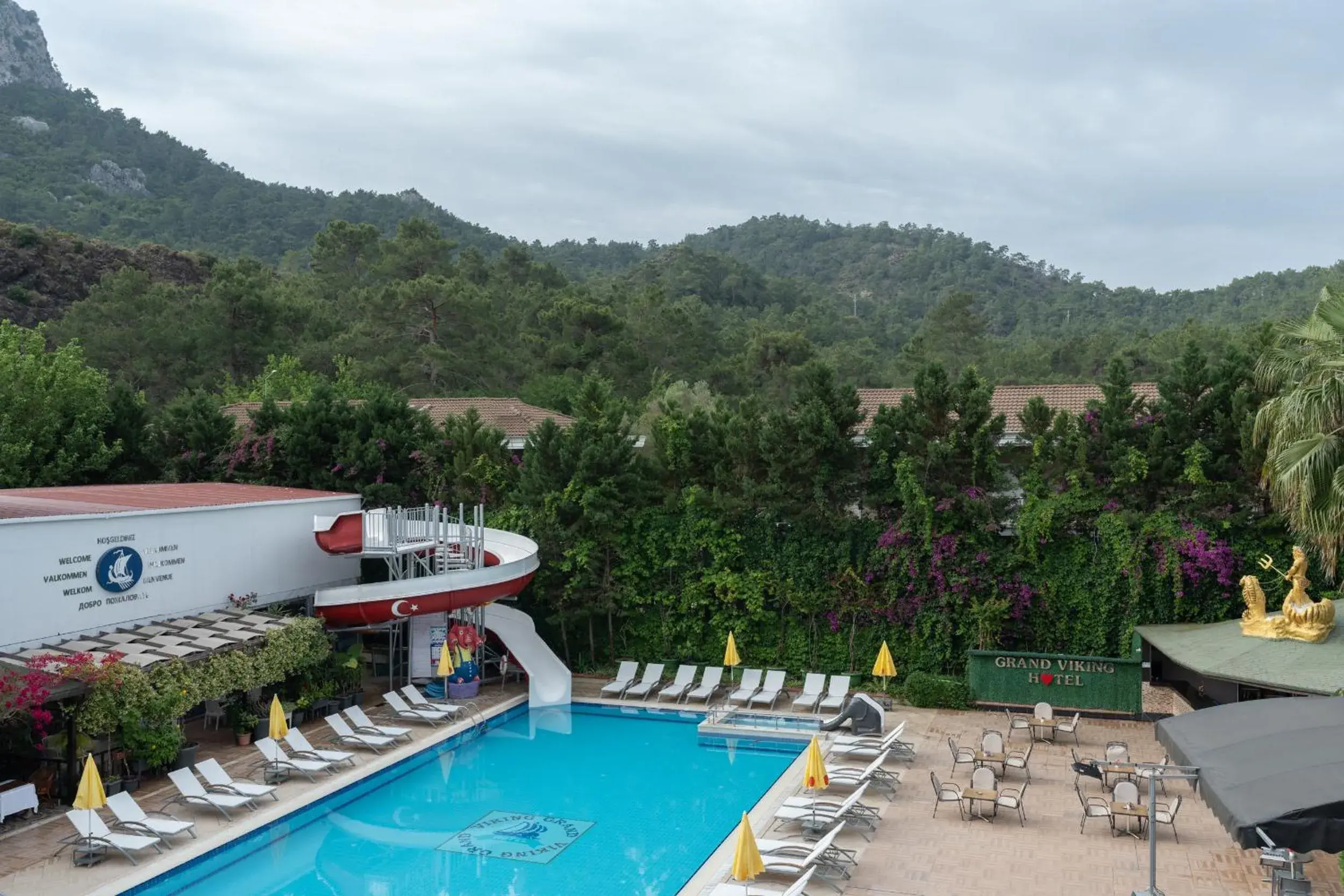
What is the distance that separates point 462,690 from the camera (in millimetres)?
20062

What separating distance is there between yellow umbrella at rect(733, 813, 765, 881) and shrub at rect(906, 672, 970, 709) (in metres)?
9.30

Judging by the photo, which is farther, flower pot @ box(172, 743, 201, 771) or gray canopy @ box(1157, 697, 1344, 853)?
flower pot @ box(172, 743, 201, 771)

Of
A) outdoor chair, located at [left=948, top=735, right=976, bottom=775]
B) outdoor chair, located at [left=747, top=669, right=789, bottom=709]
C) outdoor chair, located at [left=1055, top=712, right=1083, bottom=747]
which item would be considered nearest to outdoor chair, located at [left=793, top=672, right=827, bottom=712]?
outdoor chair, located at [left=747, top=669, right=789, bottom=709]

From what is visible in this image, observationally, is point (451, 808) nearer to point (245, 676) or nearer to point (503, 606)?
point (245, 676)

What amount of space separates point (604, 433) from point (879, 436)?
5412 millimetres

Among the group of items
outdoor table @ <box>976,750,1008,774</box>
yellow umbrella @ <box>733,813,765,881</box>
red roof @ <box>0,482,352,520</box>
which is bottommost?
outdoor table @ <box>976,750,1008,774</box>

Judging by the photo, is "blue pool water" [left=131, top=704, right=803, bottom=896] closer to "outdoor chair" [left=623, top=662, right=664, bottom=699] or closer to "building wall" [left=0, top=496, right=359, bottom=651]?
"outdoor chair" [left=623, top=662, right=664, bottom=699]

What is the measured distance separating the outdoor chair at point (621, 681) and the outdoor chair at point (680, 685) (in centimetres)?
67

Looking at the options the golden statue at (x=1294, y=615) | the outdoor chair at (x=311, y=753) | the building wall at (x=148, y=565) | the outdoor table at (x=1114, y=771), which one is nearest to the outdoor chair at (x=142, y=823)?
the outdoor chair at (x=311, y=753)

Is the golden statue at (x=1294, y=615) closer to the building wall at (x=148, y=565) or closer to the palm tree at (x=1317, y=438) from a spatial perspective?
the palm tree at (x=1317, y=438)

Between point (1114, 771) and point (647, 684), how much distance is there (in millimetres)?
8959

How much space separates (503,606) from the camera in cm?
2103

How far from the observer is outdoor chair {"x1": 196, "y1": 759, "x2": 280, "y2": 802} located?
45.8ft

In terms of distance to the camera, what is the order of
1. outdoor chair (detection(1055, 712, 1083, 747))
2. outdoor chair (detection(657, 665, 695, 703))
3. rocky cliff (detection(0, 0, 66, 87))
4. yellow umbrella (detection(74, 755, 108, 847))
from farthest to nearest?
rocky cliff (detection(0, 0, 66, 87)) < outdoor chair (detection(657, 665, 695, 703)) < outdoor chair (detection(1055, 712, 1083, 747)) < yellow umbrella (detection(74, 755, 108, 847))
